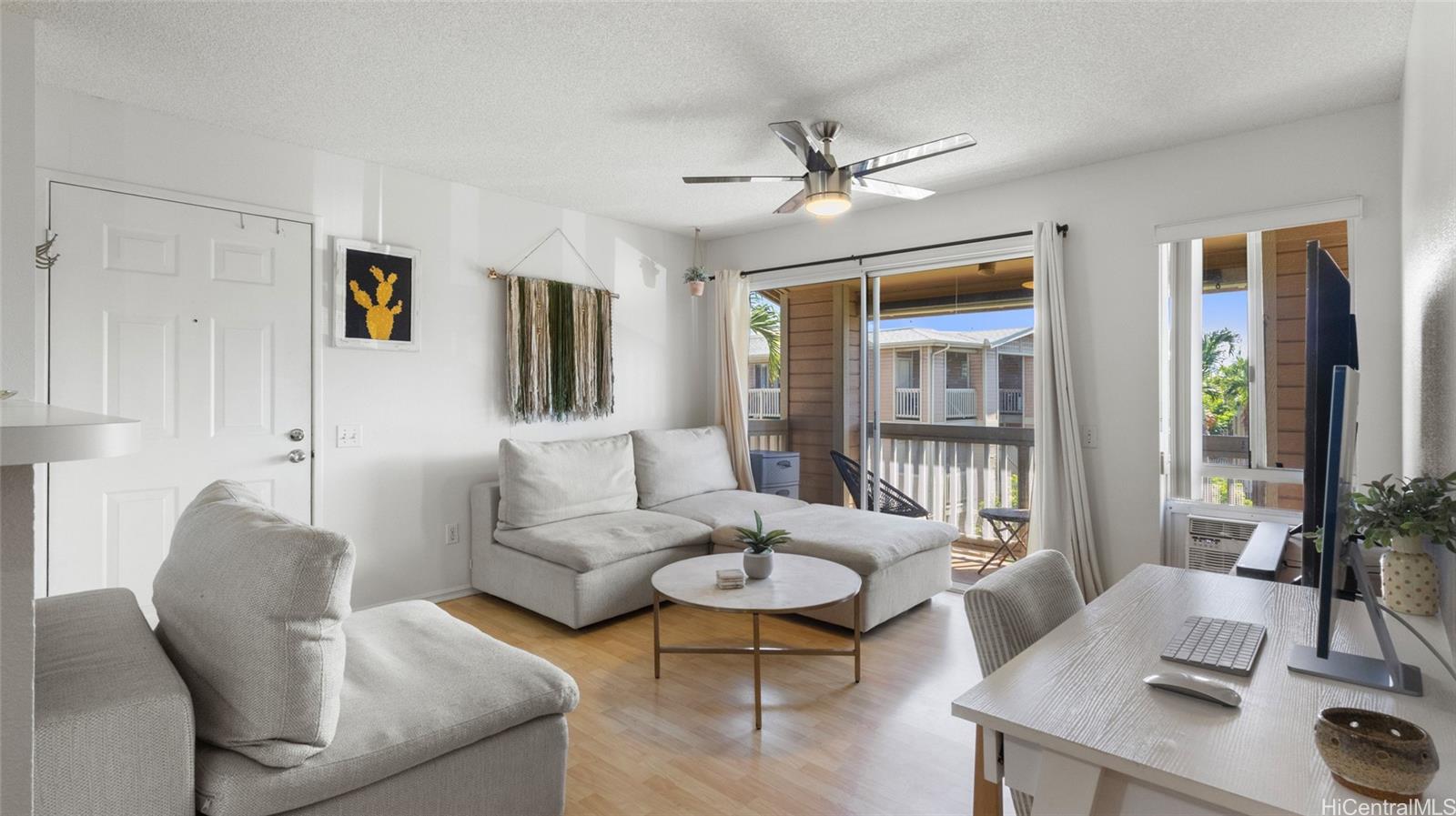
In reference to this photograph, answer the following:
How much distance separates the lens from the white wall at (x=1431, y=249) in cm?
141

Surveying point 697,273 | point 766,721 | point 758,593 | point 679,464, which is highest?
point 697,273

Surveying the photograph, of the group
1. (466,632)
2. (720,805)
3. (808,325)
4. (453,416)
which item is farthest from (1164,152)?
(453,416)

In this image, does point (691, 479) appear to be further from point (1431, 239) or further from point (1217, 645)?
point (1431, 239)

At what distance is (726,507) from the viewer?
4340mm

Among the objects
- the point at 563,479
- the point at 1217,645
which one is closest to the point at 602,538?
the point at 563,479

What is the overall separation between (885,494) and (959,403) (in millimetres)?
806

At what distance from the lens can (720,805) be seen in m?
1.98

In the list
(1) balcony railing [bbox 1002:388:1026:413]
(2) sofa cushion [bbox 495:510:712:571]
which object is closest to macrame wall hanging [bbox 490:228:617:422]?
(2) sofa cushion [bbox 495:510:712:571]

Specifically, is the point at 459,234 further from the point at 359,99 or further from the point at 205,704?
the point at 205,704

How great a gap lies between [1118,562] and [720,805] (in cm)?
266

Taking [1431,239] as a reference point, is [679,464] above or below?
below

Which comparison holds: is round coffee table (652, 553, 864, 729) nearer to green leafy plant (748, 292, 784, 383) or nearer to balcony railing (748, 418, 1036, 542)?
balcony railing (748, 418, 1036, 542)

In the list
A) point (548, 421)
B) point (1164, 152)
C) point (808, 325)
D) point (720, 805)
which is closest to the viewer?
point (720, 805)

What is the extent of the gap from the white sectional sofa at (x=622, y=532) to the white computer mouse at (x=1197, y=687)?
7.01ft
